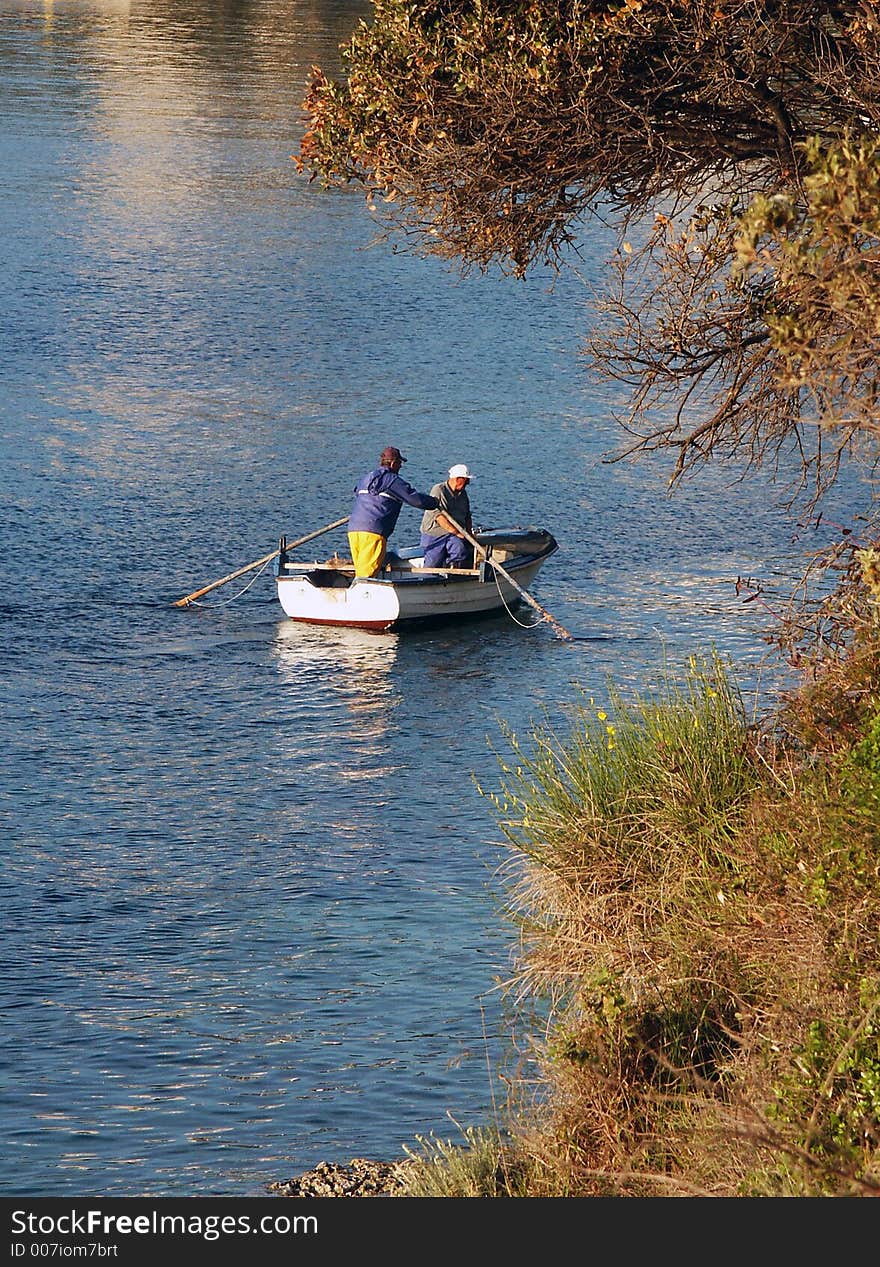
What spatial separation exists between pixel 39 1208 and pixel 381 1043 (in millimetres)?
4468

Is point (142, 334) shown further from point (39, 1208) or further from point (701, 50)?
point (39, 1208)

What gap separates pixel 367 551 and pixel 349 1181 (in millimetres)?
13008

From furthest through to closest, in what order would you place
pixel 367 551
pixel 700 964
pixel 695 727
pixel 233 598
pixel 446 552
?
pixel 233 598
pixel 446 552
pixel 367 551
pixel 695 727
pixel 700 964

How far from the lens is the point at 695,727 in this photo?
40.7ft

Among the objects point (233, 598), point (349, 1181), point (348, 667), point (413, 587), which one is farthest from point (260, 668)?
point (349, 1181)

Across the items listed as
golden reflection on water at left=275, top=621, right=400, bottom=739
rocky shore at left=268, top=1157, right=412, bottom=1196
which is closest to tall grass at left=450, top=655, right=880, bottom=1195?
rocky shore at left=268, top=1157, right=412, bottom=1196

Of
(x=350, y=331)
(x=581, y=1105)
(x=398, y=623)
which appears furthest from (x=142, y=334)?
(x=581, y=1105)

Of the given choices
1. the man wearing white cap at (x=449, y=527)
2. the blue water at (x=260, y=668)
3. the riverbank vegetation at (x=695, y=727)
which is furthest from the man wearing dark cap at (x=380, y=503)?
the riverbank vegetation at (x=695, y=727)

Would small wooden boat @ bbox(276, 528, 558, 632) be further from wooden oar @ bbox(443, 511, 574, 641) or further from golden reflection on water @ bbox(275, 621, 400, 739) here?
golden reflection on water @ bbox(275, 621, 400, 739)

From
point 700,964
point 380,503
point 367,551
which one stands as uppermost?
point 700,964

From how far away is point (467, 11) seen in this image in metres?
13.0

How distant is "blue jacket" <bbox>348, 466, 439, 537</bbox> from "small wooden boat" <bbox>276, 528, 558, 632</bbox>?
29.5 inches

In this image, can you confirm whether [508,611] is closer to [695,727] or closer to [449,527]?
[449,527]

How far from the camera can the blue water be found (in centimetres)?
1284
